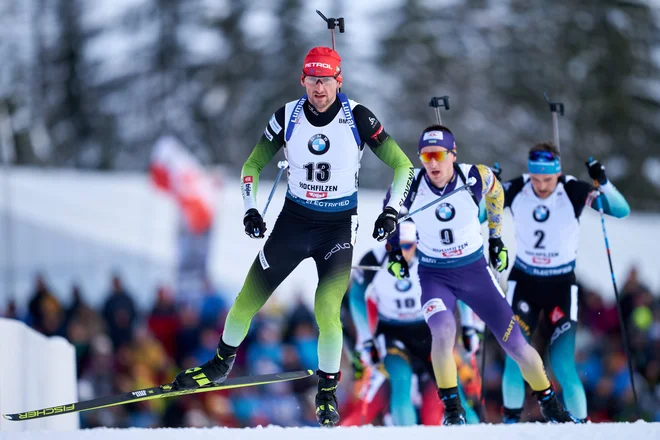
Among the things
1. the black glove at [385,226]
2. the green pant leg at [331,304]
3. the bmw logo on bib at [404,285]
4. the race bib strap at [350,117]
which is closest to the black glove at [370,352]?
the bmw logo on bib at [404,285]

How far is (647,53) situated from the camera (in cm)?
2988

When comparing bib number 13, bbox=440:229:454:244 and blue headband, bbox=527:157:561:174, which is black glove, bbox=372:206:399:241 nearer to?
bib number 13, bbox=440:229:454:244

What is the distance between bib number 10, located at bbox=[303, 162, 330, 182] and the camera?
757 centimetres

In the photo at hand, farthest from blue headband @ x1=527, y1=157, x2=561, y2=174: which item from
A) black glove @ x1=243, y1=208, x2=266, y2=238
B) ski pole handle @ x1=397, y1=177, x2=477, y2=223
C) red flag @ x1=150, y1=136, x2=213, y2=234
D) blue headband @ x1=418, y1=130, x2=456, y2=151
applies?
red flag @ x1=150, y1=136, x2=213, y2=234

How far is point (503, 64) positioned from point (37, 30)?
1223 centimetres

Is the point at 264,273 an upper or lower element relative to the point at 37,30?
lower

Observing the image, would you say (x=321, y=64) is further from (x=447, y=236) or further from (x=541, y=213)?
(x=541, y=213)

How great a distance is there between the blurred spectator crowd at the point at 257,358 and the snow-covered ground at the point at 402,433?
5401 millimetres

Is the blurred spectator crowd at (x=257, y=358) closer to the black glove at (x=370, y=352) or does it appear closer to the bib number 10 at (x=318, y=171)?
the black glove at (x=370, y=352)

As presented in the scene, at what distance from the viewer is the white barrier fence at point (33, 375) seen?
839 centimetres

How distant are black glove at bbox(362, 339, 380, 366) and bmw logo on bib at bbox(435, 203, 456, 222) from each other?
2222mm

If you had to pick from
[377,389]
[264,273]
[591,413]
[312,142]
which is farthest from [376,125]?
[591,413]

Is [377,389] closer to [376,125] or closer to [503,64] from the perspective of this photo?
[376,125]

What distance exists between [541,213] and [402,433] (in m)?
3.35
